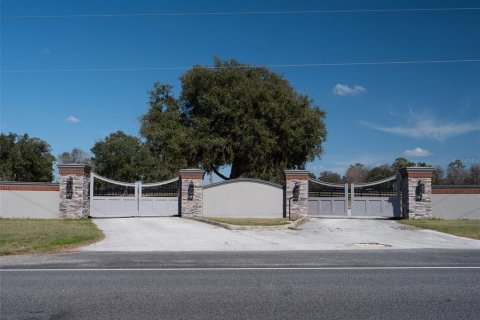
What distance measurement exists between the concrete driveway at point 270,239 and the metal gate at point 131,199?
498cm

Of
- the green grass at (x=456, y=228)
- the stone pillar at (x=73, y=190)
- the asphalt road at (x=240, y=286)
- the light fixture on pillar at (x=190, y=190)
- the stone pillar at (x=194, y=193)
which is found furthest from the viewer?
the light fixture on pillar at (x=190, y=190)

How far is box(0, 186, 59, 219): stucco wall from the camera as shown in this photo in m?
23.5

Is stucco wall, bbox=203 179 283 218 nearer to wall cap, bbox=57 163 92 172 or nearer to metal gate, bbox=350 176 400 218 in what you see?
metal gate, bbox=350 176 400 218

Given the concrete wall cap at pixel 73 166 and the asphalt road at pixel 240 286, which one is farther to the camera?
the concrete wall cap at pixel 73 166

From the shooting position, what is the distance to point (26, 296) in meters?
6.88

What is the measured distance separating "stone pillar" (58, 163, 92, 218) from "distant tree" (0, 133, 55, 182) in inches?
1338

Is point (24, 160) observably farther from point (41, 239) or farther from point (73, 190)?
point (41, 239)

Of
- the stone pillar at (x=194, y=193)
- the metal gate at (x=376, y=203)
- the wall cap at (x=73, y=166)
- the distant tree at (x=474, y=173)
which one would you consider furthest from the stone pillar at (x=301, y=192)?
the distant tree at (x=474, y=173)

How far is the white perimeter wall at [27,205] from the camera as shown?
77.3ft

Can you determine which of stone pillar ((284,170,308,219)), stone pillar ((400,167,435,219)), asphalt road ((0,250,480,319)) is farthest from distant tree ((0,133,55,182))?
asphalt road ((0,250,480,319))

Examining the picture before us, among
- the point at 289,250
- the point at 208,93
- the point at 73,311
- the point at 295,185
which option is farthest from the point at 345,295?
the point at 208,93

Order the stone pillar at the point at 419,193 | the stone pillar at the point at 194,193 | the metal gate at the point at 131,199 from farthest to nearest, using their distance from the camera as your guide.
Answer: the stone pillar at the point at 194,193 → the metal gate at the point at 131,199 → the stone pillar at the point at 419,193

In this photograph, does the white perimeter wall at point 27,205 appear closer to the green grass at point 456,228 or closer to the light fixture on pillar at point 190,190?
the light fixture on pillar at point 190,190

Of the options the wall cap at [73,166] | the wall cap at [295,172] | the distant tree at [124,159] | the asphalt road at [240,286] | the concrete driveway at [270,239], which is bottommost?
the asphalt road at [240,286]
